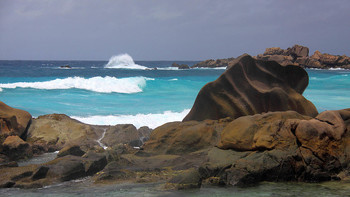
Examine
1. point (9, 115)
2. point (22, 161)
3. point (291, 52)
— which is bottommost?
point (22, 161)

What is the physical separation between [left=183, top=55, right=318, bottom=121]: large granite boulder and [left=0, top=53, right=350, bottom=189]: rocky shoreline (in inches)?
0.8

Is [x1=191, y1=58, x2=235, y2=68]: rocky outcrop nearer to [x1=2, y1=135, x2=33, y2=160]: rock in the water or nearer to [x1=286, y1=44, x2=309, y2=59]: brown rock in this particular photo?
[x1=286, y1=44, x2=309, y2=59]: brown rock

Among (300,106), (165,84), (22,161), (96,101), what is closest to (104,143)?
(22,161)

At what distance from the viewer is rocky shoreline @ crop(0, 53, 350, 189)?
5617mm

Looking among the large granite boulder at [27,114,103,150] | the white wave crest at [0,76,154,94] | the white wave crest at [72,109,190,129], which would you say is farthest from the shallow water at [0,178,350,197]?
the white wave crest at [0,76,154,94]

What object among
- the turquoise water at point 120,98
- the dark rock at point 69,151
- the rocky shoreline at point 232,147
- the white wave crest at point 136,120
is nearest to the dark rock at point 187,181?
the rocky shoreline at point 232,147

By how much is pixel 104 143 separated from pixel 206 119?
2.92 meters

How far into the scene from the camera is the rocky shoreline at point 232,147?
18.4ft

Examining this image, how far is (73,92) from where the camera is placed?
23.4m

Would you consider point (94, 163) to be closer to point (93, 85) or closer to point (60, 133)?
point (60, 133)

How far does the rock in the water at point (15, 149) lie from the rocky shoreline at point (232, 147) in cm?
2

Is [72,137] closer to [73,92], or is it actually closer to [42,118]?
[42,118]

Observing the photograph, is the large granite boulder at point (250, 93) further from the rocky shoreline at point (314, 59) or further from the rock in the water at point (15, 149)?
the rocky shoreline at point (314, 59)

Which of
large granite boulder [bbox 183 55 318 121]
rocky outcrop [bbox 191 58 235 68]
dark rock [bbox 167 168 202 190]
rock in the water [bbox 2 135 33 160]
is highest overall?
rocky outcrop [bbox 191 58 235 68]
